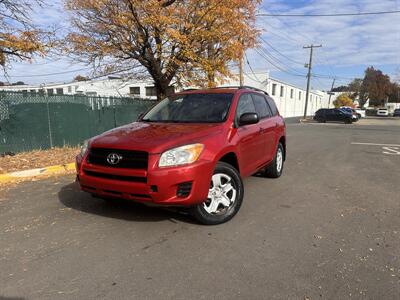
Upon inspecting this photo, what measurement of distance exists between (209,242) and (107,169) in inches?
59.2

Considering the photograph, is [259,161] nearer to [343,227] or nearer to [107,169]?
[343,227]

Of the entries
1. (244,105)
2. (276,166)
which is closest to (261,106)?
(244,105)

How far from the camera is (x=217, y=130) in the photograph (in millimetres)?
4965

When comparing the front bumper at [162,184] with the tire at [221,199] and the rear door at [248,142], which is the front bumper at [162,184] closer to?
the tire at [221,199]

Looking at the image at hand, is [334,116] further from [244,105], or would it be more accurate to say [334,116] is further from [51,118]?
[244,105]

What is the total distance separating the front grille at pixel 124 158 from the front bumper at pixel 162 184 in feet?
0.22

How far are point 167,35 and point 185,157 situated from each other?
869cm

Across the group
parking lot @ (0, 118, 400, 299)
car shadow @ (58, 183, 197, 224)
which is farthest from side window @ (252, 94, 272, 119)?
car shadow @ (58, 183, 197, 224)

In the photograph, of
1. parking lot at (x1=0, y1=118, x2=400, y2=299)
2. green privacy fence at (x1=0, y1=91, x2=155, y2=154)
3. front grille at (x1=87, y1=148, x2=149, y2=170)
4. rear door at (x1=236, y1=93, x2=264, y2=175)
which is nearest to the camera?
parking lot at (x1=0, y1=118, x2=400, y2=299)

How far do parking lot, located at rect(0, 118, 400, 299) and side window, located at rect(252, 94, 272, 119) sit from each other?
4.87 ft

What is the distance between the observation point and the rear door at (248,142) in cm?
547

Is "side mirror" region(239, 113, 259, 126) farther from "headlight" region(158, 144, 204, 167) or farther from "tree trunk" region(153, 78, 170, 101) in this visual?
"tree trunk" region(153, 78, 170, 101)

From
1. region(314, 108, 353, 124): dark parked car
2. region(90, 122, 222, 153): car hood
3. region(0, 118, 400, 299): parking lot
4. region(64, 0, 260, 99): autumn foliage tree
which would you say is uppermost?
region(64, 0, 260, 99): autumn foliage tree

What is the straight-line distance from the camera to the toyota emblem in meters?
4.45
